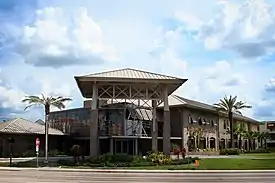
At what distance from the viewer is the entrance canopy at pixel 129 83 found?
46719mm

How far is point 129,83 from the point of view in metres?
47.7

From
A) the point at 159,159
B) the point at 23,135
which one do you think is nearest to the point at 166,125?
the point at 159,159

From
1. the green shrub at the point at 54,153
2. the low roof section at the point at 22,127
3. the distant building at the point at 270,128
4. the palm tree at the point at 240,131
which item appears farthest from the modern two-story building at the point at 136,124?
the distant building at the point at 270,128

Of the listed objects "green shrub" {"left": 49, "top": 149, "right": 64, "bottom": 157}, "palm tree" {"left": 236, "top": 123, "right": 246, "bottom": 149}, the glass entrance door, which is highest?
"palm tree" {"left": 236, "top": 123, "right": 246, "bottom": 149}

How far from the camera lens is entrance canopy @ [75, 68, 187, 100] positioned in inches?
1839

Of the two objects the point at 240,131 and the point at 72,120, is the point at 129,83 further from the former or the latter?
the point at 240,131

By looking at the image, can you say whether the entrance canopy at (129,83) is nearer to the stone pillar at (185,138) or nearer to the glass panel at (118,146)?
the glass panel at (118,146)

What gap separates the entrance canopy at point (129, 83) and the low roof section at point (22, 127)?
8.35 meters

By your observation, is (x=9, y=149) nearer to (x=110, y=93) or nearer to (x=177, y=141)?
(x=110, y=93)

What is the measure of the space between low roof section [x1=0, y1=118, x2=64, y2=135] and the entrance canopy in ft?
27.4

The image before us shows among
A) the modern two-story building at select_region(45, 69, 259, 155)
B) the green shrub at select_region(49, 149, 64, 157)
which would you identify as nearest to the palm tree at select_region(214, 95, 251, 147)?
the modern two-story building at select_region(45, 69, 259, 155)

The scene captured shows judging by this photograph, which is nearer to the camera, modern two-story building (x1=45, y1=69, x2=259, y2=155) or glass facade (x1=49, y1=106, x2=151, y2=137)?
modern two-story building (x1=45, y1=69, x2=259, y2=155)

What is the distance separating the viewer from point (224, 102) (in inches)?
3071

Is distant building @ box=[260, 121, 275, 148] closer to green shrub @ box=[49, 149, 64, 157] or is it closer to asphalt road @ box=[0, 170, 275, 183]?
green shrub @ box=[49, 149, 64, 157]
